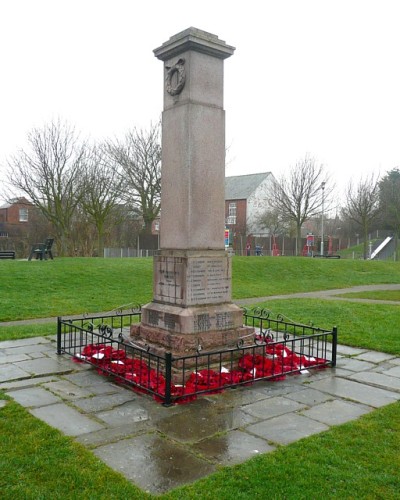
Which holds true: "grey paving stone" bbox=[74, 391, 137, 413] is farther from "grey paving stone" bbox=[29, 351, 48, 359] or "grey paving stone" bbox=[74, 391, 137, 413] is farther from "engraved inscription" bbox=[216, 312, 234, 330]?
"grey paving stone" bbox=[29, 351, 48, 359]

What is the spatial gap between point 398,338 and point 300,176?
3215cm

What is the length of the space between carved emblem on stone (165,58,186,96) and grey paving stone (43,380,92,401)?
4389 mm

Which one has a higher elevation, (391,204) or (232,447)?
(391,204)

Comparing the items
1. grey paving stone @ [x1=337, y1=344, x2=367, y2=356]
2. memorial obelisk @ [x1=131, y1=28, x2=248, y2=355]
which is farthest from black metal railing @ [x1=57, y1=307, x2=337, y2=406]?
grey paving stone @ [x1=337, y1=344, x2=367, y2=356]

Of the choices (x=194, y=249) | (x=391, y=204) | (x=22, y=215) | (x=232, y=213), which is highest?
(x=391, y=204)

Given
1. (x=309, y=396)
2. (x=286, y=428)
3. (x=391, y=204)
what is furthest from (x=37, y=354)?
(x=391, y=204)

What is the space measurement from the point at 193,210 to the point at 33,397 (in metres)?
3.21

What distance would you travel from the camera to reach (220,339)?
6609 millimetres

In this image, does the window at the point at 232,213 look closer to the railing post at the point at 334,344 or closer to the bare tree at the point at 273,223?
the bare tree at the point at 273,223

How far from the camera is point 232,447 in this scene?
4.16m

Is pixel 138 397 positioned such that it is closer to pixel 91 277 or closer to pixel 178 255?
pixel 178 255

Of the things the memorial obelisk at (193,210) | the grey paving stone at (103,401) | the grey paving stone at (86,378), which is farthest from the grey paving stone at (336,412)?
the grey paving stone at (86,378)

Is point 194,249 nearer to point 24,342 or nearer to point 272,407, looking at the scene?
point 272,407

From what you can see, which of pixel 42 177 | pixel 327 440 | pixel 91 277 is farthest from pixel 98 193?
pixel 327 440
